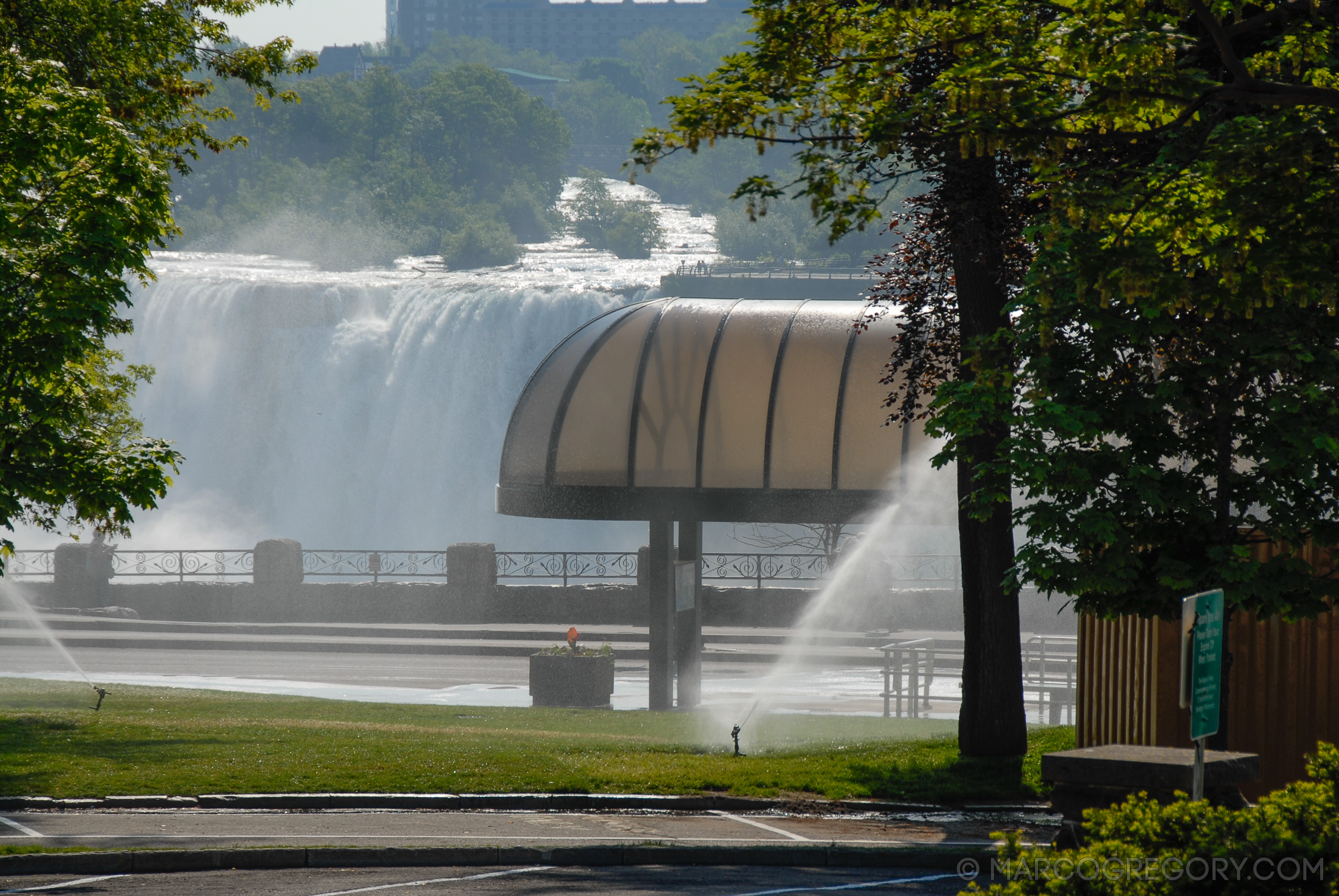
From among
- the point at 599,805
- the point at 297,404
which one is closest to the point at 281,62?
the point at 599,805

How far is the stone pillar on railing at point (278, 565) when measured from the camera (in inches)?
1515

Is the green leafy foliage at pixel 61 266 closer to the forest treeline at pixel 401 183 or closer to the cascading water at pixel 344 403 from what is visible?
the cascading water at pixel 344 403

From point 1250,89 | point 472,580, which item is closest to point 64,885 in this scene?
point 1250,89

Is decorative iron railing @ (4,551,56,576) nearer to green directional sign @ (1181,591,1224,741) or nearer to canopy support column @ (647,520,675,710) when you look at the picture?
canopy support column @ (647,520,675,710)

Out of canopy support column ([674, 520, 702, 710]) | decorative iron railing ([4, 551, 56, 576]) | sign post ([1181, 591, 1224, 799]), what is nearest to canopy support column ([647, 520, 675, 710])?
canopy support column ([674, 520, 702, 710])

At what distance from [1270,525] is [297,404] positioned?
58178 millimetres

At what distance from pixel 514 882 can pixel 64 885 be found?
296 centimetres

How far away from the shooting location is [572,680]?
24.0 meters

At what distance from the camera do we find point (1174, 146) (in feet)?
30.7

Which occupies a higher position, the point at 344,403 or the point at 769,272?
the point at 769,272

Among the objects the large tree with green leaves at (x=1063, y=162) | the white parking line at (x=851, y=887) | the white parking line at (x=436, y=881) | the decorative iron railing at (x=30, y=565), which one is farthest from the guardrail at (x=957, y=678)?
the decorative iron railing at (x=30, y=565)

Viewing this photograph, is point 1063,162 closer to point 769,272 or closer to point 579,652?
point 579,652

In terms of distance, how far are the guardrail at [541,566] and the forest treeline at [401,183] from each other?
5864cm

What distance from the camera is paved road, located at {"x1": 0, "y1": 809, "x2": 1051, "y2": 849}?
10.0 meters
